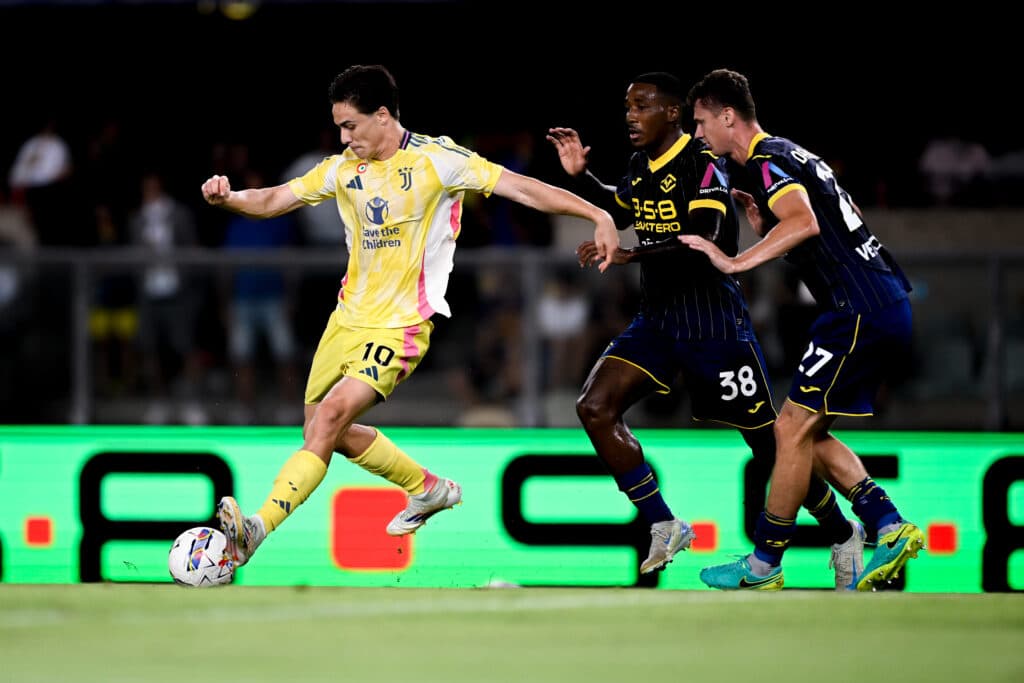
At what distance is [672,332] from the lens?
24.7ft

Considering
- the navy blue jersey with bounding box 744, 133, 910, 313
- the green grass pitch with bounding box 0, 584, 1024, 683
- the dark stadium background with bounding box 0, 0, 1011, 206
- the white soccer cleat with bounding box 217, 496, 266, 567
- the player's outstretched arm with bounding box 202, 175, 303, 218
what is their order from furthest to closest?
the dark stadium background with bounding box 0, 0, 1011, 206 < the player's outstretched arm with bounding box 202, 175, 303, 218 < the navy blue jersey with bounding box 744, 133, 910, 313 < the white soccer cleat with bounding box 217, 496, 266, 567 < the green grass pitch with bounding box 0, 584, 1024, 683

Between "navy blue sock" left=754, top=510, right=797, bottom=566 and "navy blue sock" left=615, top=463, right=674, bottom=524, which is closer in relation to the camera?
"navy blue sock" left=754, top=510, right=797, bottom=566

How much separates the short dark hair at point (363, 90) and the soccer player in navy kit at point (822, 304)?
53.2 inches

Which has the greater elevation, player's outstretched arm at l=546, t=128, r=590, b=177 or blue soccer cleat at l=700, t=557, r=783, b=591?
player's outstretched arm at l=546, t=128, r=590, b=177

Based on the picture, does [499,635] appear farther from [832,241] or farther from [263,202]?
[263,202]

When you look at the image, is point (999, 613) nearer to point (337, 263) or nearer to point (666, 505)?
point (666, 505)

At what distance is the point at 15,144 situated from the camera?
54.7 ft

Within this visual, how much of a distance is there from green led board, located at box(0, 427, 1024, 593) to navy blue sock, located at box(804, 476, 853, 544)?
375 mm

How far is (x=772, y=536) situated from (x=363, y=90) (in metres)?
2.59

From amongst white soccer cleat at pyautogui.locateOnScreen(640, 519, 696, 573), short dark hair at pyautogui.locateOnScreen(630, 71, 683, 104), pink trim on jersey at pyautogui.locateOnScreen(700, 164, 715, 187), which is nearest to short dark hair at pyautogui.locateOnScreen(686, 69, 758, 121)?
short dark hair at pyautogui.locateOnScreen(630, 71, 683, 104)

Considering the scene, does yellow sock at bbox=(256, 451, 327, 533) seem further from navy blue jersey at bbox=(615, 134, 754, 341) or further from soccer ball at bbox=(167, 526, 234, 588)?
navy blue jersey at bbox=(615, 134, 754, 341)

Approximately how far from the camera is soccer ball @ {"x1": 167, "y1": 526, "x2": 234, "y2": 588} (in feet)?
22.7

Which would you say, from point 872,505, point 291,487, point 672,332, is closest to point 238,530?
point 291,487

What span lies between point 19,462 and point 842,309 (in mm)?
3970
